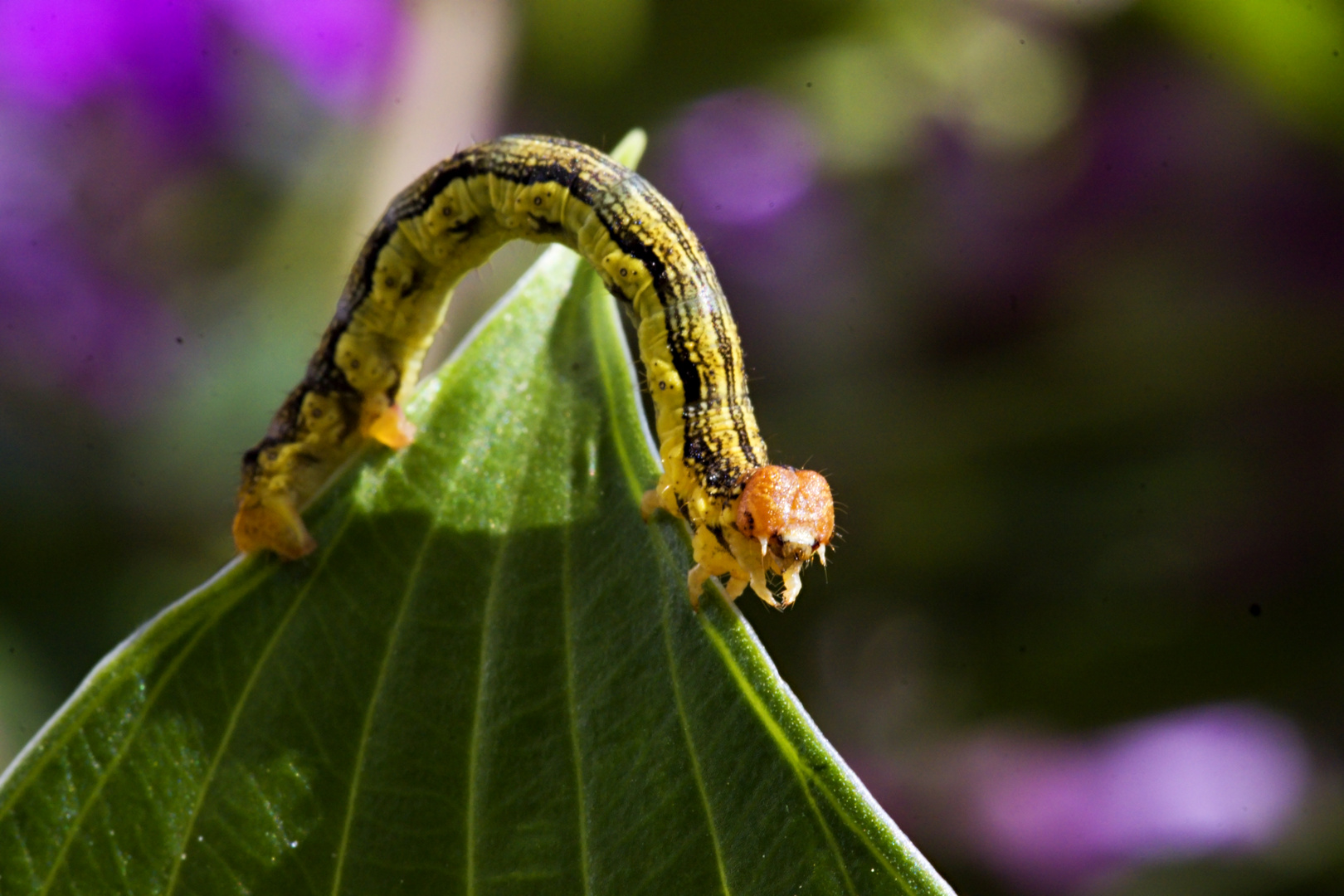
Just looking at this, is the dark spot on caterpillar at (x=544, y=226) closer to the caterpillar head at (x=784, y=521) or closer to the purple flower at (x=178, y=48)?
the caterpillar head at (x=784, y=521)

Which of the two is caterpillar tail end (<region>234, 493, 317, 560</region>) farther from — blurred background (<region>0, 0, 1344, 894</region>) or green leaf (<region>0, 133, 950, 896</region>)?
blurred background (<region>0, 0, 1344, 894</region>)

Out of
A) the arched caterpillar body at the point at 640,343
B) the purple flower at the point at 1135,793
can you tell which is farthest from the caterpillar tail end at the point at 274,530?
the purple flower at the point at 1135,793

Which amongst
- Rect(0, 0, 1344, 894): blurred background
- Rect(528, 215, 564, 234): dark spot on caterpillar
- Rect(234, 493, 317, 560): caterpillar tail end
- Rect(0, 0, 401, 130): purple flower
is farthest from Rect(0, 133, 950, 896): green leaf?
Rect(0, 0, 401, 130): purple flower

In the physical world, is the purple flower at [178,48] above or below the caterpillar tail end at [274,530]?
above

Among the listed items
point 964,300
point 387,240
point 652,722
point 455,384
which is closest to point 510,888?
point 652,722

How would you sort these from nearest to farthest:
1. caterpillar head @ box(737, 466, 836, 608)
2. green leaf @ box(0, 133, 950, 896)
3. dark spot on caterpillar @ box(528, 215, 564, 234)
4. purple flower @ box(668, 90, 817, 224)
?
green leaf @ box(0, 133, 950, 896) < caterpillar head @ box(737, 466, 836, 608) < dark spot on caterpillar @ box(528, 215, 564, 234) < purple flower @ box(668, 90, 817, 224)

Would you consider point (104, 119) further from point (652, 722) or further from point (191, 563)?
point (652, 722)
